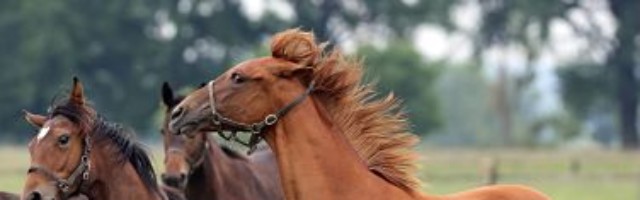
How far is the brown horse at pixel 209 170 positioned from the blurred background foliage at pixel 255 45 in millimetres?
42750

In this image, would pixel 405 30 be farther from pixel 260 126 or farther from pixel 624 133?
pixel 260 126

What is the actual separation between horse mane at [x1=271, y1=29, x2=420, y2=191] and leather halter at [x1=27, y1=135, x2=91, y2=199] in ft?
4.87

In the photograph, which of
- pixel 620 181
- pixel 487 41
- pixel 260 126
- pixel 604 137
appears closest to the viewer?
pixel 260 126

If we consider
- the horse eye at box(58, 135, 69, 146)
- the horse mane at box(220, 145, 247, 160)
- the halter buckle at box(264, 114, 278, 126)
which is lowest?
the halter buckle at box(264, 114, 278, 126)

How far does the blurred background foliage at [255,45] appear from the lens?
54000 mm

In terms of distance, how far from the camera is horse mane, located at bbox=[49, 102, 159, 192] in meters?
8.08

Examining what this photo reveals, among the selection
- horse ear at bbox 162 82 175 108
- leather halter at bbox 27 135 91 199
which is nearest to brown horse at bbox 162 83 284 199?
horse ear at bbox 162 82 175 108

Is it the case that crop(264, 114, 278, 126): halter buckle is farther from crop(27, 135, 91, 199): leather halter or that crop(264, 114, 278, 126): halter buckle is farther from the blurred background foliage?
the blurred background foliage

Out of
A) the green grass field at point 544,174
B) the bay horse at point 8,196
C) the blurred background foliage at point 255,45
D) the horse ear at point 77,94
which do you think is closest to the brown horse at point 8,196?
the bay horse at point 8,196

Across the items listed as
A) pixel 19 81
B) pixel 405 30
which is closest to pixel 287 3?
pixel 405 30

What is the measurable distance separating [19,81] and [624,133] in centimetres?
2253

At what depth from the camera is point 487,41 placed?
57625mm

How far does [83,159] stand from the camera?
7965 millimetres

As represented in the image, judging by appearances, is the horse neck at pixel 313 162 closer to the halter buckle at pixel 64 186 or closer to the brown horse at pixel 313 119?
the brown horse at pixel 313 119
